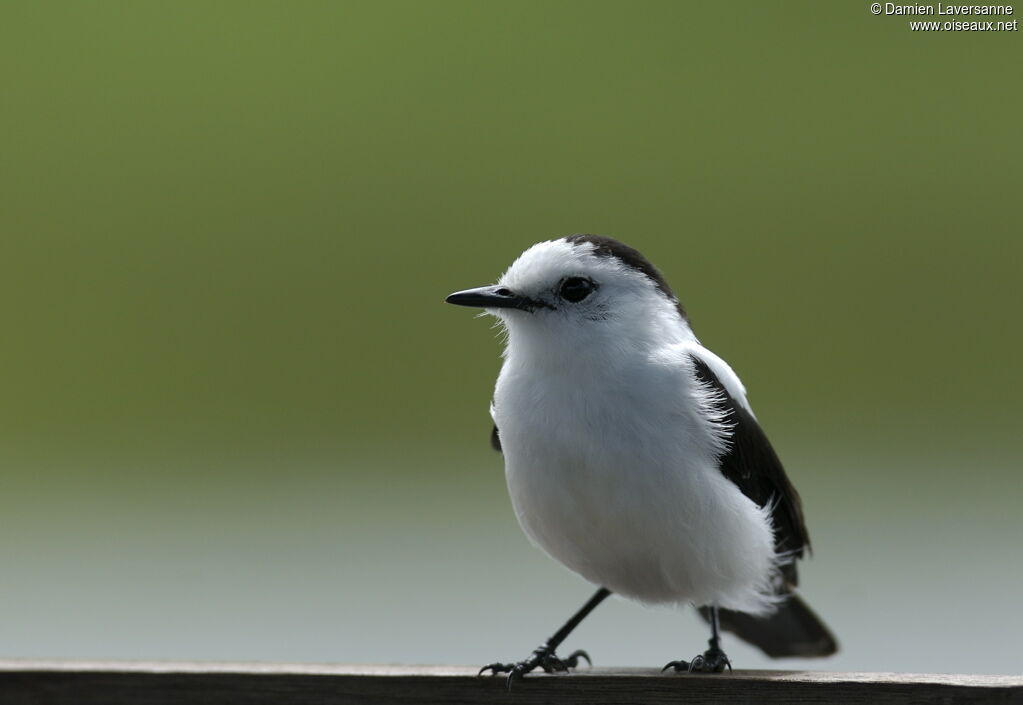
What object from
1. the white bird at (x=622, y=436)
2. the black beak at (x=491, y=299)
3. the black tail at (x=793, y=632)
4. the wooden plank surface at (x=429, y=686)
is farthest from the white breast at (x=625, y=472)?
the black tail at (x=793, y=632)

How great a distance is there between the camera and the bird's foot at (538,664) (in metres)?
2.52

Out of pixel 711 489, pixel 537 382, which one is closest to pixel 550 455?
pixel 537 382

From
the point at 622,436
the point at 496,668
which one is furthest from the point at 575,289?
the point at 496,668

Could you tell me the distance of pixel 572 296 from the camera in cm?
257

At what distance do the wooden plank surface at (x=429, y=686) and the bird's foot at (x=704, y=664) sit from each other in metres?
0.14

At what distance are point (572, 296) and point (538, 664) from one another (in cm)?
82

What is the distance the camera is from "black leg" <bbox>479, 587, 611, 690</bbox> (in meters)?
2.53

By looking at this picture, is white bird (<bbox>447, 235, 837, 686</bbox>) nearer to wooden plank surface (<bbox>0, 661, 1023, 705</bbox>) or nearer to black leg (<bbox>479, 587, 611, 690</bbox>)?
black leg (<bbox>479, 587, 611, 690</bbox>)

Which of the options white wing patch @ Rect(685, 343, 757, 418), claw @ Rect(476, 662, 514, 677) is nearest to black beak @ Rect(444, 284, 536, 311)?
white wing patch @ Rect(685, 343, 757, 418)

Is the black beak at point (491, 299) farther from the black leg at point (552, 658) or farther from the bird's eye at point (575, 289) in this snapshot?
the black leg at point (552, 658)

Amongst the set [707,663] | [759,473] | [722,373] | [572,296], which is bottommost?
[707,663]

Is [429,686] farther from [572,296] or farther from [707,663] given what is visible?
[572,296]

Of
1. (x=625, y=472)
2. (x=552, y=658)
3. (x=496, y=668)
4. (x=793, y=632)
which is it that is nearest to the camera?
(x=625, y=472)

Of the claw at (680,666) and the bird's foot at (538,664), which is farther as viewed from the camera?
the claw at (680,666)
